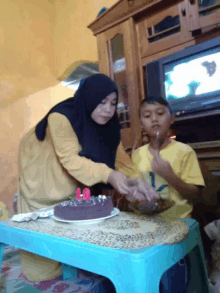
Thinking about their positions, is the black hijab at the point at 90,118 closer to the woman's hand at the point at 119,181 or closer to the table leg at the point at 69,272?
the woman's hand at the point at 119,181

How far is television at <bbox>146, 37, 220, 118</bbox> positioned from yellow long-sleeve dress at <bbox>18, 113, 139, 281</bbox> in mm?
302

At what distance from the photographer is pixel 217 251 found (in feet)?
2.12

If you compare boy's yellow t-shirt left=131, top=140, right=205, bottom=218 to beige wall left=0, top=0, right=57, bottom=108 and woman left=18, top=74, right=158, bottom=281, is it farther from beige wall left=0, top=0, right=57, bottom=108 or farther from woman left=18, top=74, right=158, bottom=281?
beige wall left=0, top=0, right=57, bottom=108

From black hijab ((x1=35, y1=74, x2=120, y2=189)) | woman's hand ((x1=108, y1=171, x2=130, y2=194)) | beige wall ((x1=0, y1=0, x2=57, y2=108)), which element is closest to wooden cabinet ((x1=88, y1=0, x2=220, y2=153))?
black hijab ((x1=35, y1=74, x2=120, y2=189))

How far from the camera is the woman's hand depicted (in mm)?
568

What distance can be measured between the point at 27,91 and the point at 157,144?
1372 millimetres

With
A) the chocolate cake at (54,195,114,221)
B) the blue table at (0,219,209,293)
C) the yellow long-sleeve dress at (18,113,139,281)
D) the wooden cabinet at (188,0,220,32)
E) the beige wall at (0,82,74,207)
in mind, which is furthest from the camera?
the beige wall at (0,82,74,207)

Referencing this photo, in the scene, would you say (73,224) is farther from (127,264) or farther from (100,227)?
(127,264)

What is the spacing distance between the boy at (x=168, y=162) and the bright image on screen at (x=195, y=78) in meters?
0.28

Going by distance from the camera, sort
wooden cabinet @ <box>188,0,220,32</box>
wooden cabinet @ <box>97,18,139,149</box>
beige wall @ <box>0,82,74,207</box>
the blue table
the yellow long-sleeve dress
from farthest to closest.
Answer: beige wall @ <box>0,82,74,207</box> → wooden cabinet @ <box>97,18,139,149</box> → wooden cabinet @ <box>188,0,220,32</box> → the yellow long-sleeve dress → the blue table

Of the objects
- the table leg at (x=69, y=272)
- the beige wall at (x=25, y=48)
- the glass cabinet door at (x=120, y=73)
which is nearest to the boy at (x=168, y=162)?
the table leg at (x=69, y=272)

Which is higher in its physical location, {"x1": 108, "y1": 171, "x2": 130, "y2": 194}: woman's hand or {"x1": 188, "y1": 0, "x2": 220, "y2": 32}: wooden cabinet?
{"x1": 188, "y1": 0, "x2": 220, "y2": 32}: wooden cabinet

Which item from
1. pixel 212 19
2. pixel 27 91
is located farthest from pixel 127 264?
pixel 27 91

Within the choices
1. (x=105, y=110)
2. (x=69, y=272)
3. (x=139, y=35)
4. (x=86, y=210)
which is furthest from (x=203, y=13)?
(x=69, y=272)
